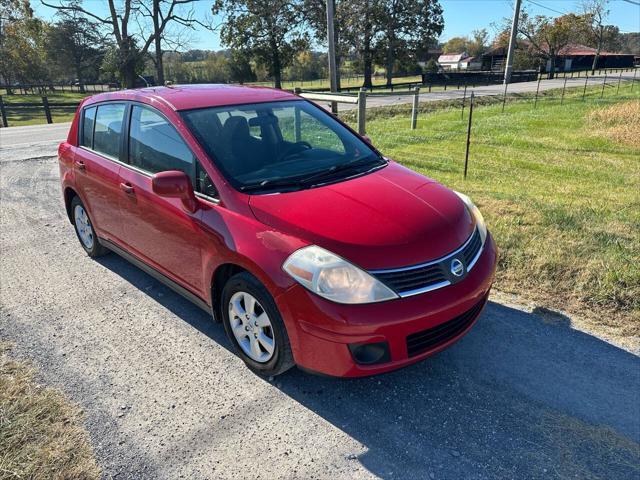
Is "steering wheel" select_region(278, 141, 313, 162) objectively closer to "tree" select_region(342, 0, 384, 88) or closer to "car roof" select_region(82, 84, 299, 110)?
"car roof" select_region(82, 84, 299, 110)

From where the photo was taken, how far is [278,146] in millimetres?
3529

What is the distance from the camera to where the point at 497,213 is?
5.47 metres

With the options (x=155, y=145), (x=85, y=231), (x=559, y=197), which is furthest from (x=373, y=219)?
(x=559, y=197)

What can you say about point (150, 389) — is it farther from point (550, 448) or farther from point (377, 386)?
point (550, 448)

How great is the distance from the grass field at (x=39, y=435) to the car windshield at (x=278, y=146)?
5.61 feet

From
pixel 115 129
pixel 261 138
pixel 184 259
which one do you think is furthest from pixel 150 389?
pixel 115 129

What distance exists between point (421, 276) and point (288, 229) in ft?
2.61

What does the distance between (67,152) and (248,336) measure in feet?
10.7

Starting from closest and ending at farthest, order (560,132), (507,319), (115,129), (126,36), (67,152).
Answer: (507,319)
(115,129)
(67,152)
(560,132)
(126,36)

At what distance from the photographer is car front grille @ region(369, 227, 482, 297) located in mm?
2488

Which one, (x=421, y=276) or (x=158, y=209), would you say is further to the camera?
(x=158, y=209)

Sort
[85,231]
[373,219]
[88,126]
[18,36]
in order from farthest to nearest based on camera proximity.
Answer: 1. [18,36]
2. [85,231]
3. [88,126]
4. [373,219]

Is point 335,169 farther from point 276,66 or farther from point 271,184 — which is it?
point 276,66

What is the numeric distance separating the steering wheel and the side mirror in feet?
2.31
